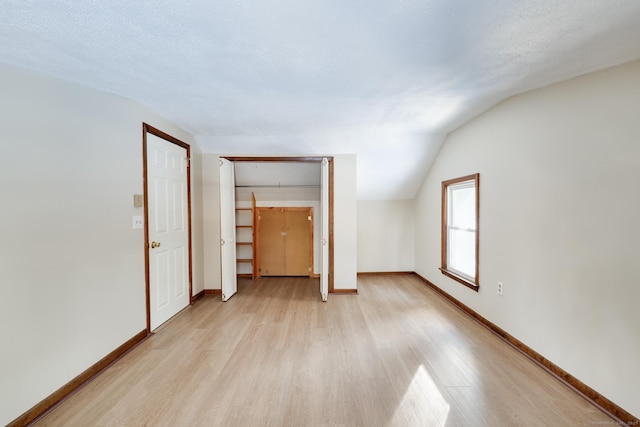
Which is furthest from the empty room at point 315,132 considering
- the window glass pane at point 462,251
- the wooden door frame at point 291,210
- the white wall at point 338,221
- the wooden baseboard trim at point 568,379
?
the wooden door frame at point 291,210

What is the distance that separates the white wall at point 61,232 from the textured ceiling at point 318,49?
0.81 feet

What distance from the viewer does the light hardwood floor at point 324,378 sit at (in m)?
1.57

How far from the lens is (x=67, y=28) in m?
1.32

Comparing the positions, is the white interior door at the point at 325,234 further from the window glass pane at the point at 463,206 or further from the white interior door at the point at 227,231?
the window glass pane at the point at 463,206

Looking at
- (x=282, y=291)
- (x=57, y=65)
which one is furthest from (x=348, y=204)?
(x=57, y=65)

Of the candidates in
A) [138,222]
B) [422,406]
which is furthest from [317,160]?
[422,406]

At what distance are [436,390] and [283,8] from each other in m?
2.50

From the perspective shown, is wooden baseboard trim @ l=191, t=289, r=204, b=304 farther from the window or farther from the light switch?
→ the window

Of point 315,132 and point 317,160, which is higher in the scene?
point 315,132

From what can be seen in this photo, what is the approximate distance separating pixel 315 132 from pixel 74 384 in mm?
3123

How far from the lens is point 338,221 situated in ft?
12.4

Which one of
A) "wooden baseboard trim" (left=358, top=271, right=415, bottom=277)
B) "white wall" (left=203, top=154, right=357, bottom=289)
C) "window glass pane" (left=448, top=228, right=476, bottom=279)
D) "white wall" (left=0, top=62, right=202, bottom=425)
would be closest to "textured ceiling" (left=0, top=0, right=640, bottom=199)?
"white wall" (left=0, top=62, right=202, bottom=425)

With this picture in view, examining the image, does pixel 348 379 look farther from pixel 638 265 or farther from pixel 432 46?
pixel 432 46

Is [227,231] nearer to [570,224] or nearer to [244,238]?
[244,238]
